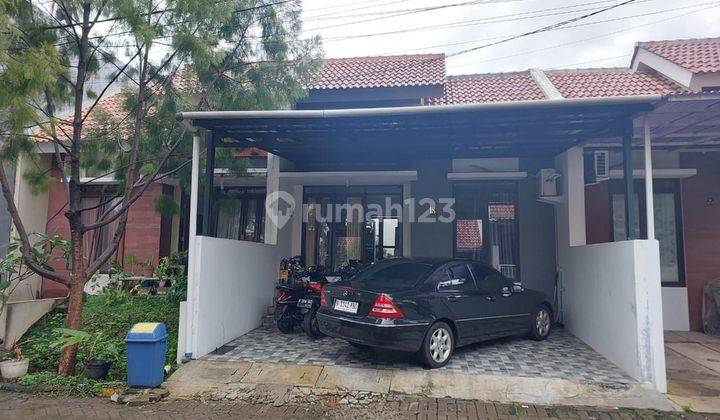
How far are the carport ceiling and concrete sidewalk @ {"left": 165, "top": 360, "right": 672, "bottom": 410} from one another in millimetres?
3384

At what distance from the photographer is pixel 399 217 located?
34.3 feet

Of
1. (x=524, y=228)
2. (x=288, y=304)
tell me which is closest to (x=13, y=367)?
(x=288, y=304)

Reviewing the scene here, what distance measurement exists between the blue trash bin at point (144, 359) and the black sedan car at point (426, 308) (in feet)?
Result: 6.88

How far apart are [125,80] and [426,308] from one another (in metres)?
5.76

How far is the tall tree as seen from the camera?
18.3 feet

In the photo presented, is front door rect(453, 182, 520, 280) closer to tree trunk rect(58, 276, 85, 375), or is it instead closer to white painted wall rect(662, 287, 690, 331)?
white painted wall rect(662, 287, 690, 331)

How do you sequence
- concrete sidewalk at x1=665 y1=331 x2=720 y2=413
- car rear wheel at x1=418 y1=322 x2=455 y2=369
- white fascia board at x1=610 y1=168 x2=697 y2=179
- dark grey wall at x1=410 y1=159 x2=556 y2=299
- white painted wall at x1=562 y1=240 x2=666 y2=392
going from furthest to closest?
dark grey wall at x1=410 y1=159 x2=556 y2=299, white fascia board at x1=610 y1=168 x2=697 y2=179, car rear wheel at x1=418 y1=322 x2=455 y2=369, white painted wall at x1=562 y1=240 x2=666 y2=392, concrete sidewalk at x1=665 y1=331 x2=720 y2=413

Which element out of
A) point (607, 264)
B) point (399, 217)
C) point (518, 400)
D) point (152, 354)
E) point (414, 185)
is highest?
point (414, 185)

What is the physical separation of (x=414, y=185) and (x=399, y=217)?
32.8 inches

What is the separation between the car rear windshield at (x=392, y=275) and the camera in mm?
6158

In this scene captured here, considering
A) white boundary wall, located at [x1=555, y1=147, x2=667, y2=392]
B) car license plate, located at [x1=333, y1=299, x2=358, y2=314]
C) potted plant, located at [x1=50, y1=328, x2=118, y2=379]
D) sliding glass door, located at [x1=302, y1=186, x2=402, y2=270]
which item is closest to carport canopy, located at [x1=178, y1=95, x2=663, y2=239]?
white boundary wall, located at [x1=555, y1=147, x2=667, y2=392]

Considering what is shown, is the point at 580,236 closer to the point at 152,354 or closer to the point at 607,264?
the point at 607,264

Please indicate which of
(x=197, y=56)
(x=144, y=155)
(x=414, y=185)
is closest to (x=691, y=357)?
(x=414, y=185)

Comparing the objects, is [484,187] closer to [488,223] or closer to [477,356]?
[488,223]
